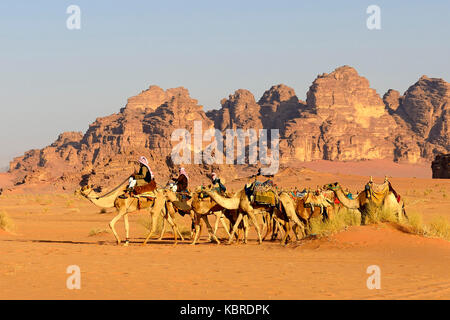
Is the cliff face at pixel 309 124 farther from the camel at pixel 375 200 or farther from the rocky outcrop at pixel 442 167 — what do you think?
the camel at pixel 375 200

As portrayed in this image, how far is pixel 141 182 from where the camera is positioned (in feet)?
56.1

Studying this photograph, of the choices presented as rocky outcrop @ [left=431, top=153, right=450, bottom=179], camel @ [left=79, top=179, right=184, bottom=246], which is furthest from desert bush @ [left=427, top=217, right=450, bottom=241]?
rocky outcrop @ [left=431, top=153, right=450, bottom=179]

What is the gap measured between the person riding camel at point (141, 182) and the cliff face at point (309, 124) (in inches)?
4392

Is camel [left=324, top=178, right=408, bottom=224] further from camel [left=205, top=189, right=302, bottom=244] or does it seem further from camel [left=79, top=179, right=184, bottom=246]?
camel [left=79, top=179, right=184, bottom=246]

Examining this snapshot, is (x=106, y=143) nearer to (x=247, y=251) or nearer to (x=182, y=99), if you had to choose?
(x=182, y=99)

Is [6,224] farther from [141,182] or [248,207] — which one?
[248,207]

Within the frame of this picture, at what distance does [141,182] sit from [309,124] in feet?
426

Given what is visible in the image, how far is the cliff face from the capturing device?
139625 millimetres

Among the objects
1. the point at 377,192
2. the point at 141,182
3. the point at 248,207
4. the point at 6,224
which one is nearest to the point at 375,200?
the point at 377,192

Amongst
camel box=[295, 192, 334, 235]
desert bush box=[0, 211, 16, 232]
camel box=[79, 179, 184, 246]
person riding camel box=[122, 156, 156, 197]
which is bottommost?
desert bush box=[0, 211, 16, 232]

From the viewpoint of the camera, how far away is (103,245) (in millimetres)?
17422

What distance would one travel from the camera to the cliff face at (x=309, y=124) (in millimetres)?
139625

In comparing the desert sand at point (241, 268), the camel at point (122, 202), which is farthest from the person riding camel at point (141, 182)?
the desert sand at point (241, 268)

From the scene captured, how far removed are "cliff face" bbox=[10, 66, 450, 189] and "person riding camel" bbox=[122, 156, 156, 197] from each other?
366ft
